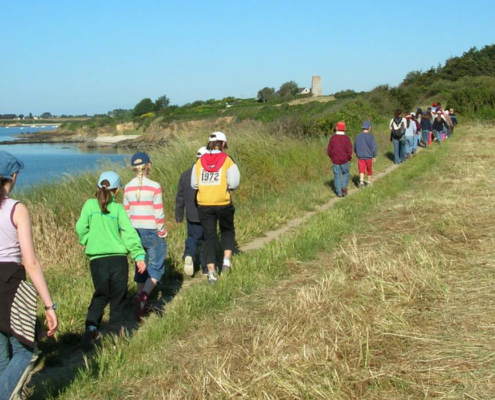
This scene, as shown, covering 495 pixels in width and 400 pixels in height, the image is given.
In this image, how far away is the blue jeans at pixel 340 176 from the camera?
1340 cm

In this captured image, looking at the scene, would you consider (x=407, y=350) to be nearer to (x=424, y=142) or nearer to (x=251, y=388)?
(x=251, y=388)

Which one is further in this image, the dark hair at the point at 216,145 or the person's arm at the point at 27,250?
the dark hair at the point at 216,145

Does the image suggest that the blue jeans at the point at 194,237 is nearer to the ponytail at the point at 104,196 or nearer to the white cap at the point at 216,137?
the white cap at the point at 216,137

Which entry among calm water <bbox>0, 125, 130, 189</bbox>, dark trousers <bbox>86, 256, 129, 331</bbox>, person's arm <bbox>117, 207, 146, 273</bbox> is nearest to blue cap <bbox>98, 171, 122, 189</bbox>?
person's arm <bbox>117, 207, 146, 273</bbox>

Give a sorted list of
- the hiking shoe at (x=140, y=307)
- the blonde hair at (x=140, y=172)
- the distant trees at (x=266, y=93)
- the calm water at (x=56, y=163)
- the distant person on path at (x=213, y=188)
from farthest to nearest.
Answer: the distant trees at (x=266, y=93) < the calm water at (x=56, y=163) < the distant person on path at (x=213, y=188) < the blonde hair at (x=140, y=172) < the hiking shoe at (x=140, y=307)

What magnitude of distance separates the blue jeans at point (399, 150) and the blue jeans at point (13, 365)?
16879 millimetres

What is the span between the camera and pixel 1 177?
141 inches

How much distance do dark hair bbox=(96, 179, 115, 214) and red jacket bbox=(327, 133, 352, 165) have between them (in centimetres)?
854

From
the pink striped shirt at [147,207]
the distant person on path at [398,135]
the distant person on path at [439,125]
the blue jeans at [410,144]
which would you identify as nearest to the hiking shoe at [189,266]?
the pink striped shirt at [147,207]

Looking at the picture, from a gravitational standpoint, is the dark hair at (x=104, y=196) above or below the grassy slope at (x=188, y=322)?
above

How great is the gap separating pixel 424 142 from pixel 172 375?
22.9 meters

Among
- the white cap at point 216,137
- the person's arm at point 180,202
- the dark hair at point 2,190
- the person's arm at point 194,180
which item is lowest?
the person's arm at point 180,202

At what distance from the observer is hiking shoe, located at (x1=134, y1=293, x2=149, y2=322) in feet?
19.6

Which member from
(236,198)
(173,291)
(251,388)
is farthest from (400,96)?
(251,388)
